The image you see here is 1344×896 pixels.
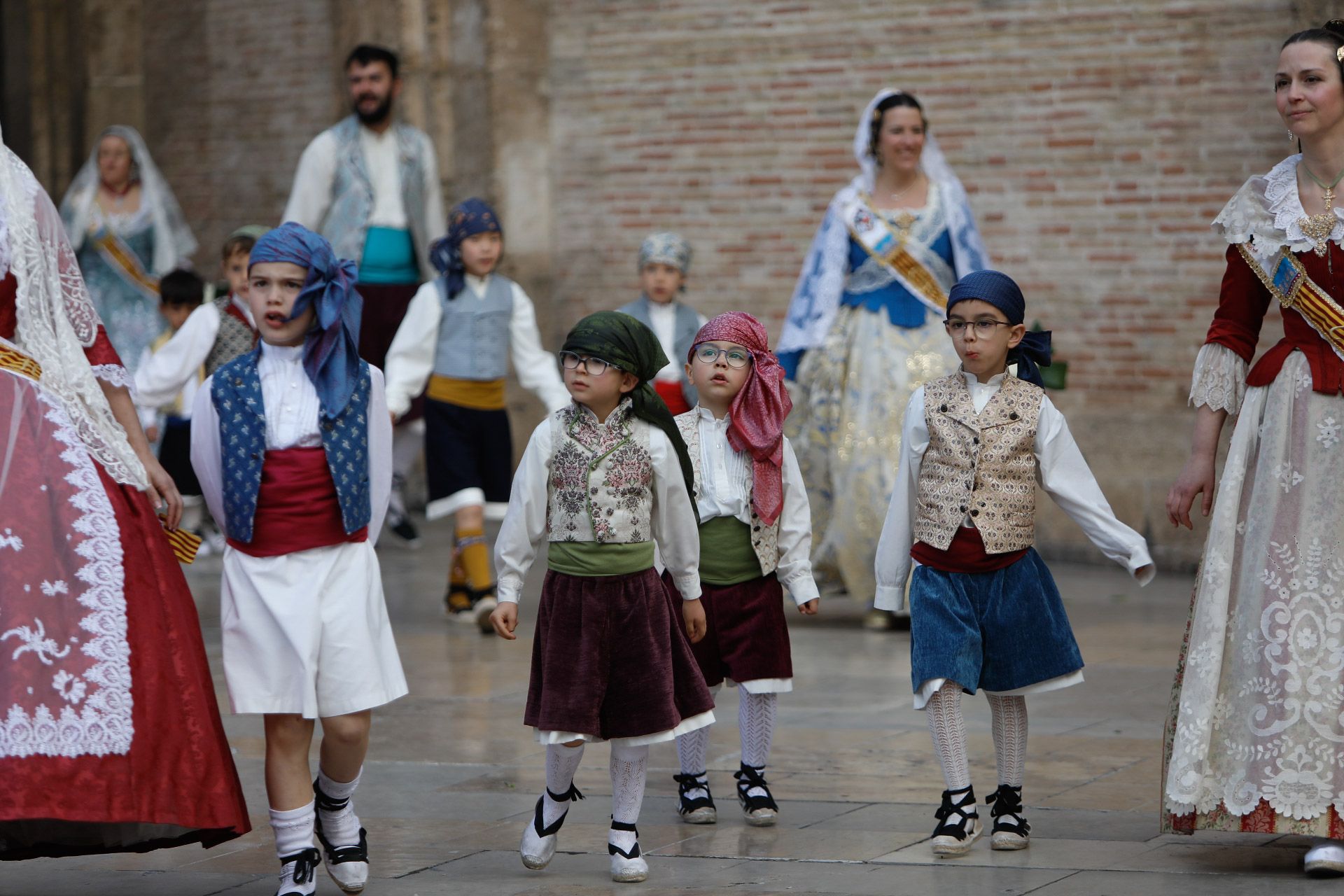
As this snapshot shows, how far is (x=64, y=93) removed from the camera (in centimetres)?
1369

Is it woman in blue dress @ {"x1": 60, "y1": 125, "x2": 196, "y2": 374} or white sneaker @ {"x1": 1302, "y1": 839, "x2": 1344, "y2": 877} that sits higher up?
woman in blue dress @ {"x1": 60, "y1": 125, "x2": 196, "y2": 374}

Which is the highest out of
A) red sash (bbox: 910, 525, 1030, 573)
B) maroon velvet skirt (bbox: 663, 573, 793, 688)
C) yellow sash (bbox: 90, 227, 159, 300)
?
yellow sash (bbox: 90, 227, 159, 300)

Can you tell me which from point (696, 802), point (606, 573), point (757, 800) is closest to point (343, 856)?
point (606, 573)

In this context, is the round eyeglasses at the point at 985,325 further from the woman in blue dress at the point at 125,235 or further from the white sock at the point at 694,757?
the woman in blue dress at the point at 125,235

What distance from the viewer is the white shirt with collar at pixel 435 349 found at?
8.28m

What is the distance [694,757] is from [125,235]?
23.8 feet

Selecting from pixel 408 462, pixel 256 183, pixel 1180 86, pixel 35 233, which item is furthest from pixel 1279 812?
pixel 256 183

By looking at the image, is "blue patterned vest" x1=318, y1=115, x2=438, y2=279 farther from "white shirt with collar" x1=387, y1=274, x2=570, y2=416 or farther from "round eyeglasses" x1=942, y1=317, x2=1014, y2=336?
"round eyeglasses" x1=942, y1=317, x2=1014, y2=336

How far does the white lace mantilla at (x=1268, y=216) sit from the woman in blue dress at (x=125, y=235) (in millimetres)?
7866

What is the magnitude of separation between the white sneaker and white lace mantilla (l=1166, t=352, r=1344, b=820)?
8cm

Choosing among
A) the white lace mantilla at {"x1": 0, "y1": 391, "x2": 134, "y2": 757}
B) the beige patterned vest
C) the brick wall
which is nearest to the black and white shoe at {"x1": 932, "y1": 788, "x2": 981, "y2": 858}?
the beige patterned vest

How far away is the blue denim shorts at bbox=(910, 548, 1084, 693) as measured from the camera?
4863mm

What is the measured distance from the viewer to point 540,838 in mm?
4715

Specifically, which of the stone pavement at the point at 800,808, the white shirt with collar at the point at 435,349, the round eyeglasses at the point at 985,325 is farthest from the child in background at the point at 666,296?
the round eyeglasses at the point at 985,325
